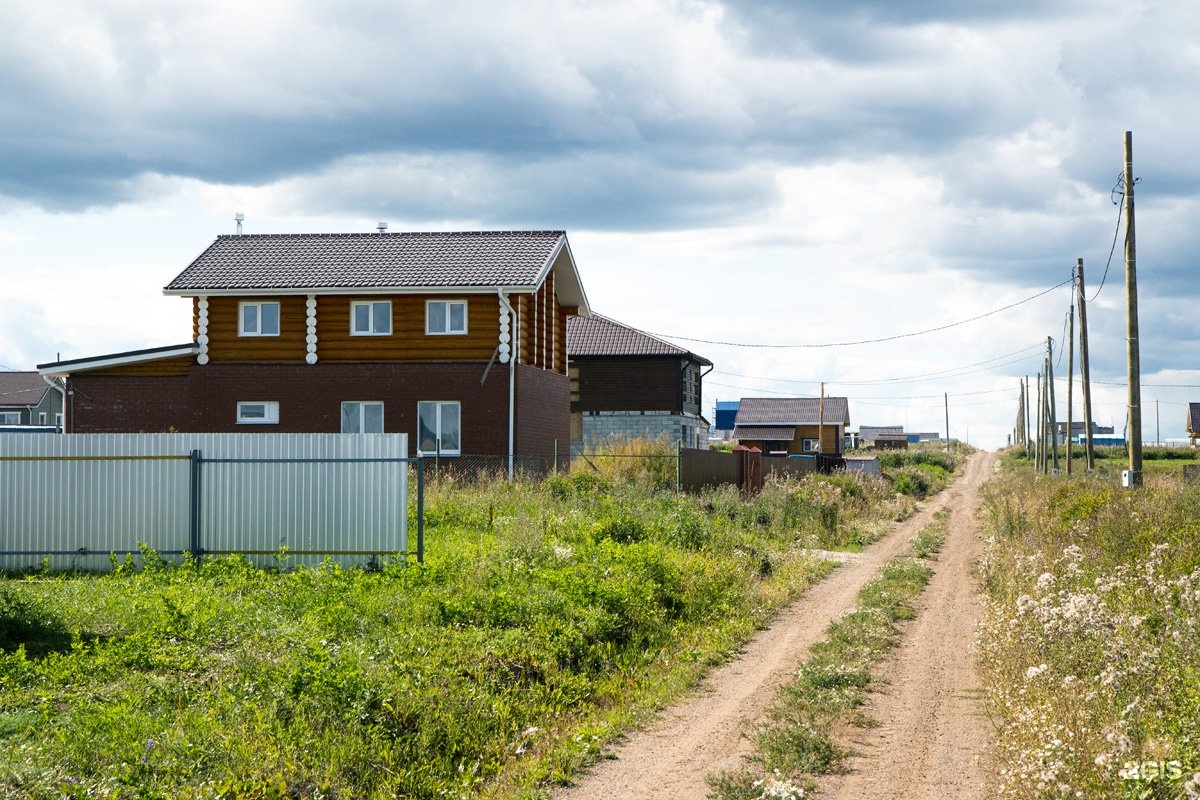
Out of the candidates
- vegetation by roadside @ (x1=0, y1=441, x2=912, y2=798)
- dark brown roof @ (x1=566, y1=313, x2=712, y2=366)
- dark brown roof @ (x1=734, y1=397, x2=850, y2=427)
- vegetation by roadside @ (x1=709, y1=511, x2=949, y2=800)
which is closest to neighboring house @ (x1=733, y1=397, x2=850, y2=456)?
dark brown roof @ (x1=734, y1=397, x2=850, y2=427)

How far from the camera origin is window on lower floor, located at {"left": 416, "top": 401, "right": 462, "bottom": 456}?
29444 millimetres

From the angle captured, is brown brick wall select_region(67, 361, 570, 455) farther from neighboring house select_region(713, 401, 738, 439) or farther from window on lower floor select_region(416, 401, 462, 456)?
neighboring house select_region(713, 401, 738, 439)

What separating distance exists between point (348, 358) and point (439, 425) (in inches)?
119

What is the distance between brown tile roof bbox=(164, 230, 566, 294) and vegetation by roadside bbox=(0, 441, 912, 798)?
13.3 meters

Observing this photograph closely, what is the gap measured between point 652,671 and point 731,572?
5239mm

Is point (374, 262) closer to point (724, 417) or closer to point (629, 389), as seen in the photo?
point (629, 389)

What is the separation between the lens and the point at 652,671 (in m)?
11.0

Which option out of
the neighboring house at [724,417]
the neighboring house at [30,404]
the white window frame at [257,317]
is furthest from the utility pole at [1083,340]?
the neighboring house at [724,417]

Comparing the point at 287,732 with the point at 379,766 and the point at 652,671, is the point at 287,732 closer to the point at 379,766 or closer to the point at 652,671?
the point at 379,766

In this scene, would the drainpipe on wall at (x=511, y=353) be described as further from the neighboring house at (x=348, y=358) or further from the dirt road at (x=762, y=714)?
the dirt road at (x=762, y=714)

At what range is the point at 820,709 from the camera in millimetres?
9039

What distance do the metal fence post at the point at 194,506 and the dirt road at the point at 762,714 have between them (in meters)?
7.88

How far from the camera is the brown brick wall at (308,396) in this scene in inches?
1149

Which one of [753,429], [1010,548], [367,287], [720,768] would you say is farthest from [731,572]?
[753,429]
